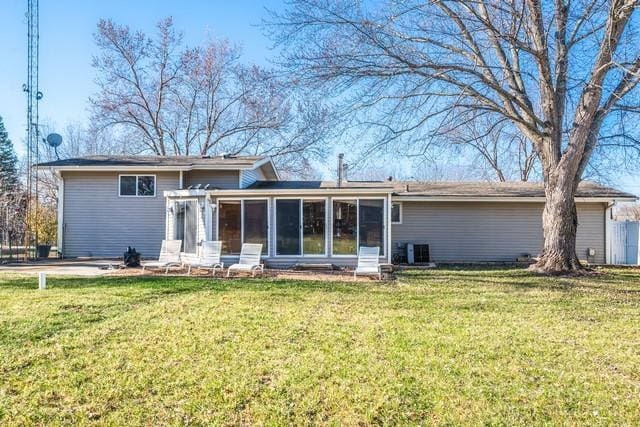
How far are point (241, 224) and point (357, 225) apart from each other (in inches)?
138

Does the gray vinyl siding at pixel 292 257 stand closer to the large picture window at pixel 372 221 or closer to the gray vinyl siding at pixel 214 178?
the large picture window at pixel 372 221

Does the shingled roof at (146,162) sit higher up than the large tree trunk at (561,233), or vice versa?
the shingled roof at (146,162)

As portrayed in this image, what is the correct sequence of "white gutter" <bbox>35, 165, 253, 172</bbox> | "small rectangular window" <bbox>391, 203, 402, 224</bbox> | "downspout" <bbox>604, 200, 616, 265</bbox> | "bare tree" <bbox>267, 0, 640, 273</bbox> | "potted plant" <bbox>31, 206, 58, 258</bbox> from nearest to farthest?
"bare tree" <bbox>267, 0, 640, 273</bbox> → "white gutter" <bbox>35, 165, 253, 172</bbox> → "downspout" <bbox>604, 200, 616, 265</bbox> → "small rectangular window" <bbox>391, 203, 402, 224</bbox> → "potted plant" <bbox>31, 206, 58, 258</bbox>

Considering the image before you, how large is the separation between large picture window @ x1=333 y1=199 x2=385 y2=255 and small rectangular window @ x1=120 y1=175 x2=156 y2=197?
7.24 meters

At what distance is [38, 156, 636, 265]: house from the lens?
1332cm

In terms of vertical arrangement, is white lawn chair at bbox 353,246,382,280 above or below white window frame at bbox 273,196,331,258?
below

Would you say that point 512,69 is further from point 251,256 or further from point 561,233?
point 251,256

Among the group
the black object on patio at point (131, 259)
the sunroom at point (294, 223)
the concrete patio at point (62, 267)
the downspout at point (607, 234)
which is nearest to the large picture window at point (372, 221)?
the sunroom at point (294, 223)

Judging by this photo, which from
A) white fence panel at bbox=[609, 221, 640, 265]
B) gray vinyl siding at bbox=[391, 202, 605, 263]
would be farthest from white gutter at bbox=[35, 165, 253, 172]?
white fence panel at bbox=[609, 221, 640, 265]

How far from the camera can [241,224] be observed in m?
13.2

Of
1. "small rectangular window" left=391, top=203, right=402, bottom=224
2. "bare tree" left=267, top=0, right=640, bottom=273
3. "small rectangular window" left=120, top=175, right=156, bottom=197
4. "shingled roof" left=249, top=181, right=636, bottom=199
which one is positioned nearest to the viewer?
"bare tree" left=267, top=0, right=640, bottom=273

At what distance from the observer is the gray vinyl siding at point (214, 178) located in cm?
1580

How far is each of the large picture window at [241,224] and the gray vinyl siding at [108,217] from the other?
3467 mm

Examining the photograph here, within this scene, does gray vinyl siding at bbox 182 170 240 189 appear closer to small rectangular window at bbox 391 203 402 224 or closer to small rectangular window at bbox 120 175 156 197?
small rectangular window at bbox 120 175 156 197
